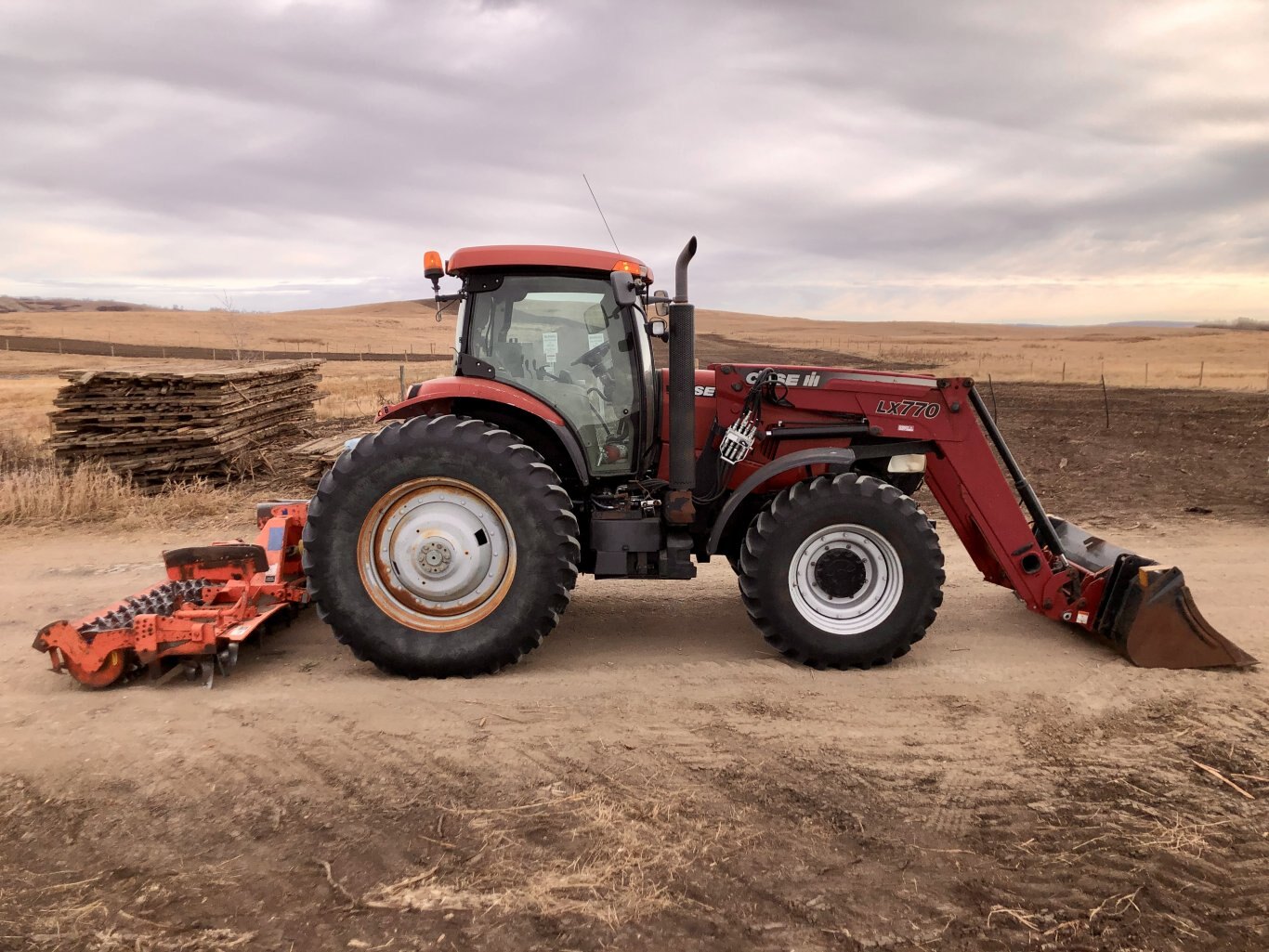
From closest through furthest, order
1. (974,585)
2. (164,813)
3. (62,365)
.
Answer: (164,813) < (974,585) < (62,365)

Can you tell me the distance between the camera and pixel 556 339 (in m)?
5.34

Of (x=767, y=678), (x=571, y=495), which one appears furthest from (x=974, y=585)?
(x=571, y=495)

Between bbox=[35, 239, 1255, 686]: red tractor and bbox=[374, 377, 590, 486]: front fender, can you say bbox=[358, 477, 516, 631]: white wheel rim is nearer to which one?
bbox=[35, 239, 1255, 686]: red tractor

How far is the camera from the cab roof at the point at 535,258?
5.20 metres

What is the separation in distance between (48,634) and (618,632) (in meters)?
3.27

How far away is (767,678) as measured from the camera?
16.7 ft

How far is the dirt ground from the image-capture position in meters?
3.03

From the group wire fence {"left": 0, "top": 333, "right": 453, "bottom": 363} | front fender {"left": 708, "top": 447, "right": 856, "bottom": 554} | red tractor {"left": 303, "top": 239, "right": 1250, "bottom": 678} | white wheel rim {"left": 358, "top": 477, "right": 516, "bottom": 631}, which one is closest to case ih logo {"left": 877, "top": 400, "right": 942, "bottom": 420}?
red tractor {"left": 303, "top": 239, "right": 1250, "bottom": 678}

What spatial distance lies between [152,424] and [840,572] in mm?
9563

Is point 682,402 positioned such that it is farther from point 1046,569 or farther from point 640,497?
point 1046,569

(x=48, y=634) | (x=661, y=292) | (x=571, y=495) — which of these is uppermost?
(x=661, y=292)

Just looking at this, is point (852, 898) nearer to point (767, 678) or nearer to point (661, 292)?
point (767, 678)

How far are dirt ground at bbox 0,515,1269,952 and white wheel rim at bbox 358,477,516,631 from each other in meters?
0.46

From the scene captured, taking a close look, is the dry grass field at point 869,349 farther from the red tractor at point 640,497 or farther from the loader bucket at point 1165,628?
the loader bucket at point 1165,628
